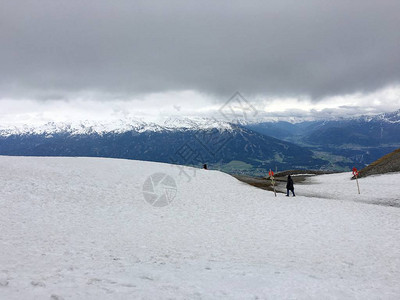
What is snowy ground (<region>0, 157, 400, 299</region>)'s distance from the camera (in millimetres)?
8594

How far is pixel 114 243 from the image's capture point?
14.1 metres

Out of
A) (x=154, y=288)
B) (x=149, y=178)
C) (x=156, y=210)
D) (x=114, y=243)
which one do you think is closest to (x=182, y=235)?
(x=114, y=243)

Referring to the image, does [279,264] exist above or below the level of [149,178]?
below

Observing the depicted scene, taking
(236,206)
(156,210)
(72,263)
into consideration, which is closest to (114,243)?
(72,263)

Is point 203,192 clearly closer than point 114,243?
No

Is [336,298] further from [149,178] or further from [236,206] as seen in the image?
[149,178]

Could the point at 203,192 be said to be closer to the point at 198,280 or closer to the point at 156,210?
the point at 156,210

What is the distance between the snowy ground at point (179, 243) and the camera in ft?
28.2

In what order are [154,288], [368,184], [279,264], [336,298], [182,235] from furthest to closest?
[368,184] < [182,235] < [279,264] < [336,298] < [154,288]

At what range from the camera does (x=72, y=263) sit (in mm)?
10383

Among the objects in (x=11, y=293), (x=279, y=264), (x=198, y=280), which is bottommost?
(x=279, y=264)

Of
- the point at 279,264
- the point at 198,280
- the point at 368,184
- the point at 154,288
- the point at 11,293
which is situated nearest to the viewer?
the point at 11,293

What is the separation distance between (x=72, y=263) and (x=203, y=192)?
70.1ft

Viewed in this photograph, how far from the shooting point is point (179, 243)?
49.5 feet
